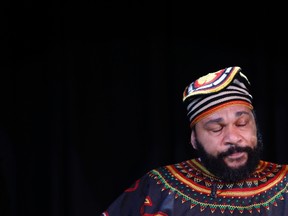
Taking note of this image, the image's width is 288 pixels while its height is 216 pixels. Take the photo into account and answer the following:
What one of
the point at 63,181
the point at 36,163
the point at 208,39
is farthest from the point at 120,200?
the point at 208,39

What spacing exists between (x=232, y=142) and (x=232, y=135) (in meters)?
0.03

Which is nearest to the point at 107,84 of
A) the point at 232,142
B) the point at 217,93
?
the point at 217,93

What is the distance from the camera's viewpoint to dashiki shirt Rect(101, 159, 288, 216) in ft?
6.68

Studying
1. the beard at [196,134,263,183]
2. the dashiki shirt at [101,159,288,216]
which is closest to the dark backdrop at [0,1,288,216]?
the dashiki shirt at [101,159,288,216]

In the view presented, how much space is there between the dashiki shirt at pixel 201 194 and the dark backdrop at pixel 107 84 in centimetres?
28

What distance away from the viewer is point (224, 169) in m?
2.08

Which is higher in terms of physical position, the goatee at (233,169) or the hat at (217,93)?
the hat at (217,93)

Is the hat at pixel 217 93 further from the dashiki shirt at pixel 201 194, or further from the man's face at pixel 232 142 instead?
the dashiki shirt at pixel 201 194

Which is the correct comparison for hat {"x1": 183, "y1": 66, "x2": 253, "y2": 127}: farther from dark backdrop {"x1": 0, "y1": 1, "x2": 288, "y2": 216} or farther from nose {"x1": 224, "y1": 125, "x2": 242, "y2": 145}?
dark backdrop {"x1": 0, "y1": 1, "x2": 288, "y2": 216}

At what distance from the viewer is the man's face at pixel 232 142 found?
206 centimetres

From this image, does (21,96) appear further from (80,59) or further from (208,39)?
(208,39)

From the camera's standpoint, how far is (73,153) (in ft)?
8.16

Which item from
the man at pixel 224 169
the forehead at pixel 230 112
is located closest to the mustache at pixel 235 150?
the man at pixel 224 169

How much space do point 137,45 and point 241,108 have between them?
0.68 m
